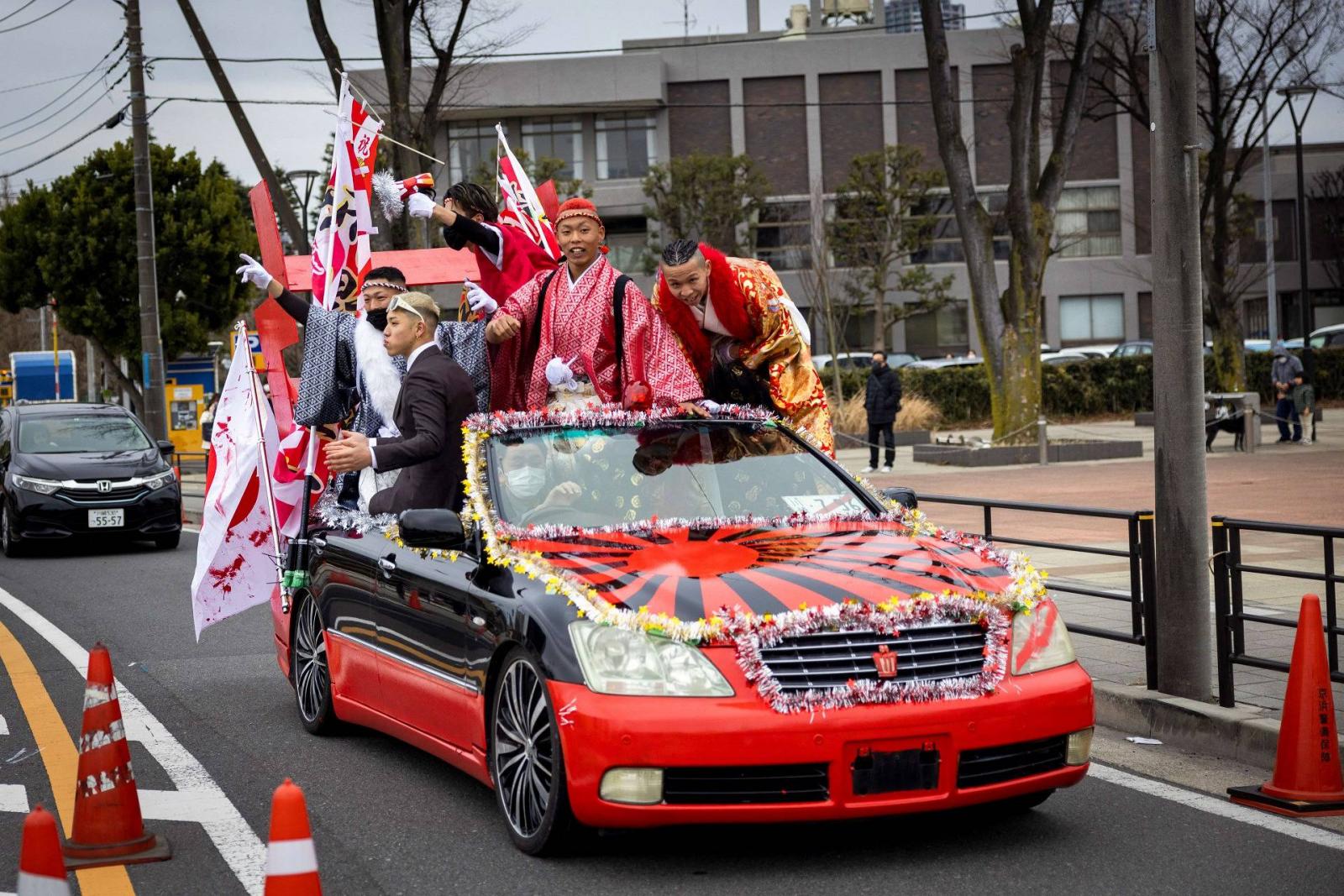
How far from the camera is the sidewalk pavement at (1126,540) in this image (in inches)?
276

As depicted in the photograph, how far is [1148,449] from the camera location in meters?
29.9

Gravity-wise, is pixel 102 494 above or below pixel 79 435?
below

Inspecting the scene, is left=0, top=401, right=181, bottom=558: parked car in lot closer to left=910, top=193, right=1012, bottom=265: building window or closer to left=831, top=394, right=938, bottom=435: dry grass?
left=831, top=394, right=938, bottom=435: dry grass

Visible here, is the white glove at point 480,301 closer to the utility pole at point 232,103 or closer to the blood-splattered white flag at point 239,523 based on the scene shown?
the blood-splattered white flag at point 239,523

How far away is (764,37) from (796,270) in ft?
47.0

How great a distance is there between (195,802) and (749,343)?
3321 millimetres

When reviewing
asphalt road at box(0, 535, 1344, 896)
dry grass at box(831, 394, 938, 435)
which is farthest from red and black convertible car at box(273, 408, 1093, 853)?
dry grass at box(831, 394, 938, 435)

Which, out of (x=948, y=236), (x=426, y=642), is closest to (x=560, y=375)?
(x=426, y=642)

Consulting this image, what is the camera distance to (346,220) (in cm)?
905

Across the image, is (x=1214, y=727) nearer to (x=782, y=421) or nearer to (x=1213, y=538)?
(x=1213, y=538)

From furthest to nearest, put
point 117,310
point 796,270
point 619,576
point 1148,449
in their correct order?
point 796,270 → point 117,310 → point 1148,449 → point 619,576

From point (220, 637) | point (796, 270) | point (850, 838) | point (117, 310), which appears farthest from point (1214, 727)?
point (796, 270)

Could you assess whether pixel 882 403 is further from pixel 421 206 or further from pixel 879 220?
pixel 879 220

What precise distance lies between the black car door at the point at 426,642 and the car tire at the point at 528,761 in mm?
198
